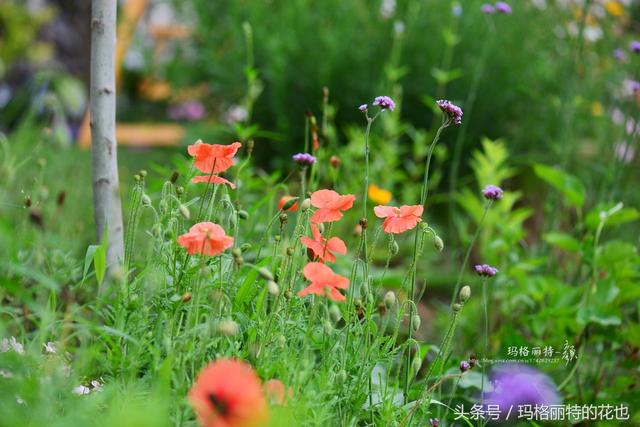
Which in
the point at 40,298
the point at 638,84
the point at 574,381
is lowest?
the point at 574,381

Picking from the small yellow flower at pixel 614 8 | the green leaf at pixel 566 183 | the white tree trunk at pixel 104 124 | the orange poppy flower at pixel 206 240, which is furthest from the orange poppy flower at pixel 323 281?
the small yellow flower at pixel 614 8

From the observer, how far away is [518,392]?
144cm

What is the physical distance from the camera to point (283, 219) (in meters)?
1.22

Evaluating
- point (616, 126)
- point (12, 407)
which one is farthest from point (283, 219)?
point (616, 126)

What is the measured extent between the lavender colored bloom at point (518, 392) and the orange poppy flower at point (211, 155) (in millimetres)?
699

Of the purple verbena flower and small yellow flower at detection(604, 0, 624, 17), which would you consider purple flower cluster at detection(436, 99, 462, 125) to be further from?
small yellow flower at detection(604, 0, 624, 17)

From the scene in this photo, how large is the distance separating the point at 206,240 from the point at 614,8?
2628mm

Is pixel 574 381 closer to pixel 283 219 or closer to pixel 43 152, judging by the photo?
pixel 283 219

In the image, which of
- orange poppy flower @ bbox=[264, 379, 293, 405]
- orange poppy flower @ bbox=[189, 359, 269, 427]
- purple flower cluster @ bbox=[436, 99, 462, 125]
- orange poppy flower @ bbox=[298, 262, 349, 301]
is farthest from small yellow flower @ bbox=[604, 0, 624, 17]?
orange poppy flower @ bbox=[189, 359, 269, 427]

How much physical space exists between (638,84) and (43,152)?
2.47 metres

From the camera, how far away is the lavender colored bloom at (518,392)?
4.74 feet

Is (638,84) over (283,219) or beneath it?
over

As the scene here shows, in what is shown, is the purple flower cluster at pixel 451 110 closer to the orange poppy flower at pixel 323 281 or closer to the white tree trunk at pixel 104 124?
the orange poppy flower at pixel 323 281

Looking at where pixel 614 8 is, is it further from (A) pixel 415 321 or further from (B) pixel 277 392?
(B) pixel 277 392
